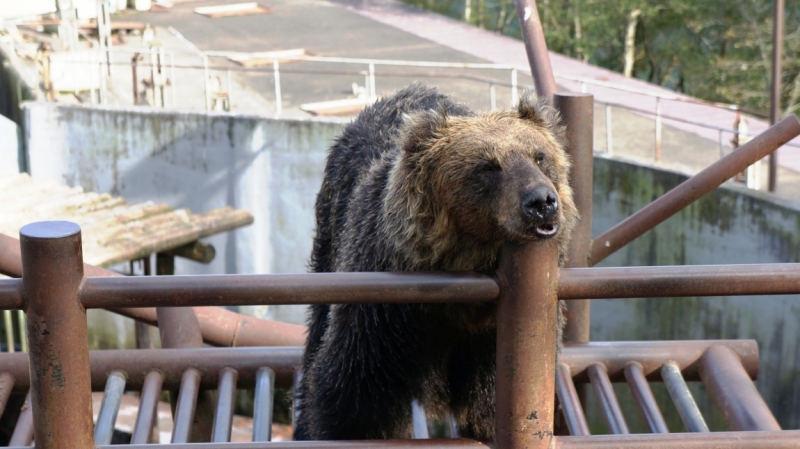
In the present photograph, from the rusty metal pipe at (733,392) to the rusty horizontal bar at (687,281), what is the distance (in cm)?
102

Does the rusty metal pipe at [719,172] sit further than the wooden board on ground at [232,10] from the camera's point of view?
No

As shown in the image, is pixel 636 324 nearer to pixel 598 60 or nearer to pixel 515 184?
pixel 515 184

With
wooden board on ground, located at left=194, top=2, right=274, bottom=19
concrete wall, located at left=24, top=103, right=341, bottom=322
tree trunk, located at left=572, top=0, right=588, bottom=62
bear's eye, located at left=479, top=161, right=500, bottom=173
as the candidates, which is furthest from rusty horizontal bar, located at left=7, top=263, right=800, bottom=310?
wooden board on ground, located at left=194, top=2, right=274, bottom=19

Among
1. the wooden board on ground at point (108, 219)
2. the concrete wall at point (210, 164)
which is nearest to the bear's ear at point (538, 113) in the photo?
the wooden board on ground at point (108, 219)

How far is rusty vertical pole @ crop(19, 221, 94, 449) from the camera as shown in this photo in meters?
1.92

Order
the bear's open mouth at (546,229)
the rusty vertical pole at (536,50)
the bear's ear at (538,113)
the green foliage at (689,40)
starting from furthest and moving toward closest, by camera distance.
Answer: the green foliage at (689,40) < the rusty vertical pole at (536,50) < the bear's ear at (538,113) < the bear's open mouth at (546,229)

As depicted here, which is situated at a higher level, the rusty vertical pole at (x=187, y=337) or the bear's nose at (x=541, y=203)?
the bear's nose at (x=541, y=203)

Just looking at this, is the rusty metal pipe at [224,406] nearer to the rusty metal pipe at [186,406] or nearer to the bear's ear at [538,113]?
the rusty metal pipe at [186,406]

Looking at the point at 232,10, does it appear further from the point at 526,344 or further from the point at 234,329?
the point at 526,344

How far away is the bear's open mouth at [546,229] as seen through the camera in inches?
94.8

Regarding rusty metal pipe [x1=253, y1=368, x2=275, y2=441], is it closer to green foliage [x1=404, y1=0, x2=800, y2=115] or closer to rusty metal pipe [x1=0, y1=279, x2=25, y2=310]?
rusty metal pipe [x1=0, y1=279, x2=25, y2=310]

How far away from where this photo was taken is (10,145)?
12.5m

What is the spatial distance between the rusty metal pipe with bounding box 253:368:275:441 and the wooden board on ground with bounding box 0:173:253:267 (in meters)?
2.98

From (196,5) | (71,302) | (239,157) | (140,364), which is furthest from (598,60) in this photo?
(71,302)
